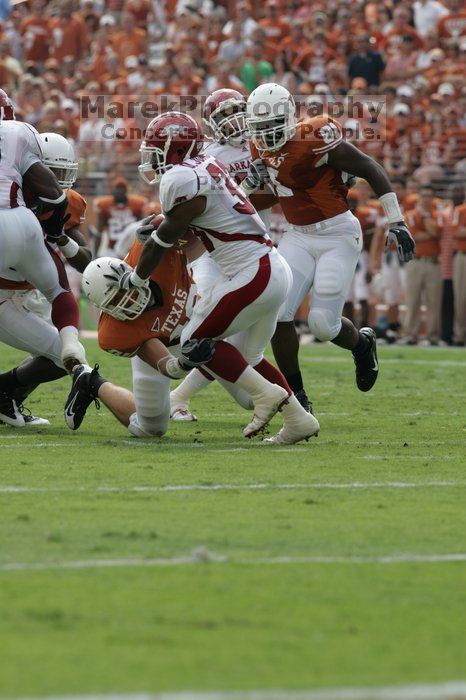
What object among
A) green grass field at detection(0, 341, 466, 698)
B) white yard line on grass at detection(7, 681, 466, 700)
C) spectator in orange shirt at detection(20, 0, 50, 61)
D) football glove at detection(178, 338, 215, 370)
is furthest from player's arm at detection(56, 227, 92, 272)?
spectator in orange shirt at detection(20, 0, 50, 61)

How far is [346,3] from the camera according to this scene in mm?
18688

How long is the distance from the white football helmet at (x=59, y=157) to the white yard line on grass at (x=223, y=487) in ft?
8.59

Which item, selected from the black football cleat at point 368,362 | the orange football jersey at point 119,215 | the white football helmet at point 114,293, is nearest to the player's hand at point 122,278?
the white football helmet at point 114,293

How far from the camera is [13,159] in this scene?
693 centimetres

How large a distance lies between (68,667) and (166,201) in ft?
11.5

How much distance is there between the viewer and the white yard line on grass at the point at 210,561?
3994 millimetres

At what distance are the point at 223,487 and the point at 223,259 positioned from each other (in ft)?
5.09

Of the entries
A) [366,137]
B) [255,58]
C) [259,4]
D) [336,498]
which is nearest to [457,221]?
[366,137]

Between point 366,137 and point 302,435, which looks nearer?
point 302,435

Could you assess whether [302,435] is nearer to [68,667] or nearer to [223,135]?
[223,135]

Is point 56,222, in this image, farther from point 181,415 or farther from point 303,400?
point 303,400

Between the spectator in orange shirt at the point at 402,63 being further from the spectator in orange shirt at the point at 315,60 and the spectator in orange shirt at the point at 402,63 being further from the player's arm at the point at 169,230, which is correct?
the player's arm at the point at 169,230

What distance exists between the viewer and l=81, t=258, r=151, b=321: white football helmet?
21.7 ft

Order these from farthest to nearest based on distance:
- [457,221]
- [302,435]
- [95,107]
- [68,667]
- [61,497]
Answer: [95,107], [457,221], [302,435], [61,497], [68,667]
